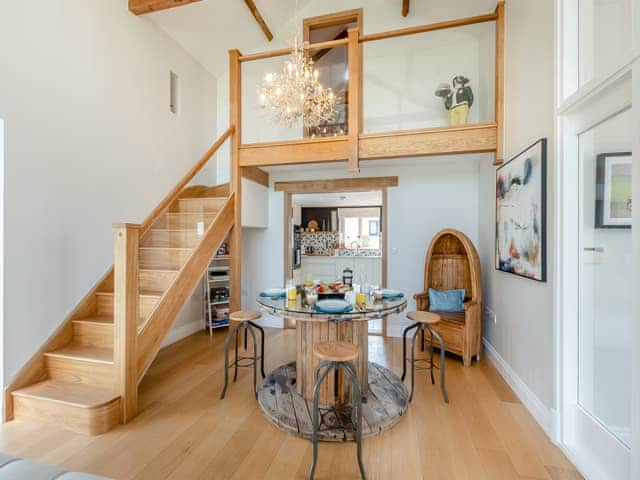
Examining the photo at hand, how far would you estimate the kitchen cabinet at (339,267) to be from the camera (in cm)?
717

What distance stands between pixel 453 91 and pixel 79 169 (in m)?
4.18

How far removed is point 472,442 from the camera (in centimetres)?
209

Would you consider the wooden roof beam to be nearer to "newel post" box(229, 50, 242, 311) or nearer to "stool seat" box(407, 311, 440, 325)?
"newel post" box(229, 50, 242, 311)

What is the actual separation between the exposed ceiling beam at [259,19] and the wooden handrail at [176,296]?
309 cm

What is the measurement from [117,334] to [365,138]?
3.00 m

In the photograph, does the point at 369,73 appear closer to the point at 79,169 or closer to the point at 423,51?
the point at 423,51

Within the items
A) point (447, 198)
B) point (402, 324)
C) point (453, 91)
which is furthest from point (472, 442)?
point (453, 91)

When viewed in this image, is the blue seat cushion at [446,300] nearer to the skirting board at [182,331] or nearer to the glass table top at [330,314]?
the glass table top at [330,314]

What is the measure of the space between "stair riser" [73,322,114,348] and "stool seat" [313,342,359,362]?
2095 mm

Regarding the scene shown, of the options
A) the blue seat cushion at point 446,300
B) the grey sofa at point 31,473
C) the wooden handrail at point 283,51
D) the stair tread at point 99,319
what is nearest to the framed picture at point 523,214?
the blue seat cushion at point 446,300

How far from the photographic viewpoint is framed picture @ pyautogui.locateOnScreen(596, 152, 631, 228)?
1.62 meters

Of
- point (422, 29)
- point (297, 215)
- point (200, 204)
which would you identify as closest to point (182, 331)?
point (200, 204)

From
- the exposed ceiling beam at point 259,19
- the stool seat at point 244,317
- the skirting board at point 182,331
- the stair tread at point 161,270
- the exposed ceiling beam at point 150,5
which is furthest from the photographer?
the exposed ceiling beam at point 259,19

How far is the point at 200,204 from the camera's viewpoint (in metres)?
3.59
